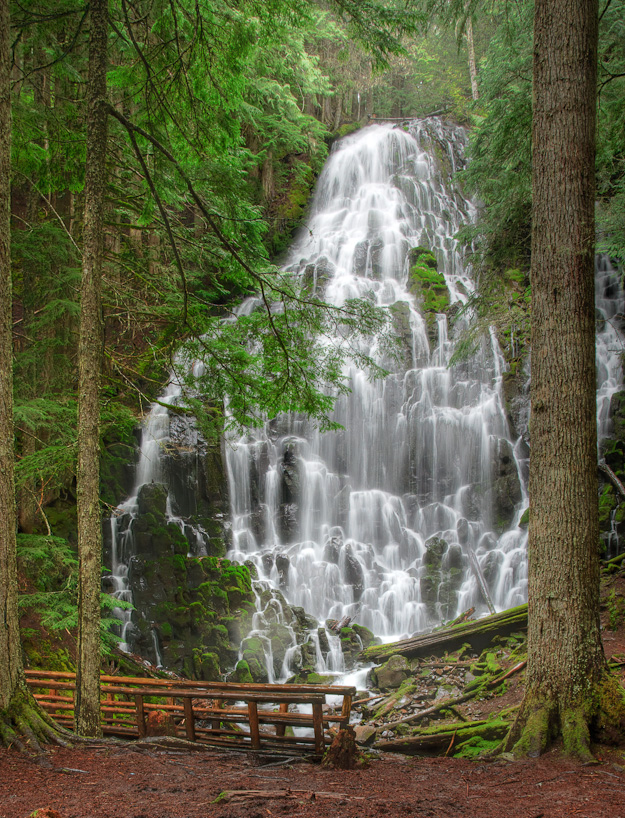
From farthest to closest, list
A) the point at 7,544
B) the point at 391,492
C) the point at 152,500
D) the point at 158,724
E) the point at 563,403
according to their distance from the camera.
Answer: the point at 391,492, the point at 152,500, the point at 158,724, the point at 563,403, the point at 7,544

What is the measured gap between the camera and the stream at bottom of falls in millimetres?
12383

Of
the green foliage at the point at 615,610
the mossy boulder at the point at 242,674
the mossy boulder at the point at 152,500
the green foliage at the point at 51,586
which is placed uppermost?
the mossy boulder at the point at 152,500

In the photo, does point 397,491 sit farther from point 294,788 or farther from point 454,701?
point 294,788

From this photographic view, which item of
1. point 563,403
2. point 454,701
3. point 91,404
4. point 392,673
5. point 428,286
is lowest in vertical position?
point 392,673

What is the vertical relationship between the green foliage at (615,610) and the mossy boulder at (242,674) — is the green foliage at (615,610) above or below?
above

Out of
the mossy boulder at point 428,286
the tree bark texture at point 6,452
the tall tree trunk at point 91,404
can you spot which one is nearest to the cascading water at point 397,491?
the mossy boulder at point 428,286

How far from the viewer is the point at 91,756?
4047mm

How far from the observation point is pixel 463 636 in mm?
9773

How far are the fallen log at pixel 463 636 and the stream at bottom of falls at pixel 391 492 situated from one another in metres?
1.34

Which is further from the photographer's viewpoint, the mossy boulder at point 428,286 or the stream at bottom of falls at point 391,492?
the mossy boulder at point 428,286

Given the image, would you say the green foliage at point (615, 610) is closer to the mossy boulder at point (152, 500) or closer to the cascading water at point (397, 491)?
the cascading water at point (397, 491)

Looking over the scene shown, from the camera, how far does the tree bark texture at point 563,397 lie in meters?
4.16

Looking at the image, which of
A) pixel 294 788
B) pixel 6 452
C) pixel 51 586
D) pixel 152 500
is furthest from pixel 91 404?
pixel 152 500

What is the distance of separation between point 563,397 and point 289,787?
3503mm
